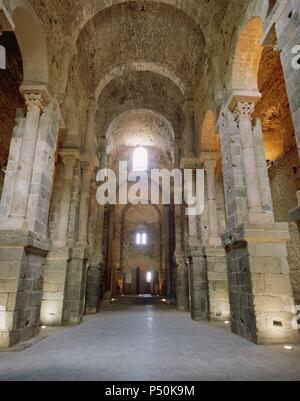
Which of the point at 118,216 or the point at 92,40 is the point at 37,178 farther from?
the point at 118,216

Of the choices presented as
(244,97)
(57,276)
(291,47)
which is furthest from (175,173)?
(291,47)

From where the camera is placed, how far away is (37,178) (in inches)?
219

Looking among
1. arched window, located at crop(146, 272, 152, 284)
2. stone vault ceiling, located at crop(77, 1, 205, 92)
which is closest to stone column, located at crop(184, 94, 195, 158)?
stone vault ceiling, located at crop(77, 1, 205, 92)

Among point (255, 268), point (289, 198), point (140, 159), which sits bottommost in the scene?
point (255, 268)

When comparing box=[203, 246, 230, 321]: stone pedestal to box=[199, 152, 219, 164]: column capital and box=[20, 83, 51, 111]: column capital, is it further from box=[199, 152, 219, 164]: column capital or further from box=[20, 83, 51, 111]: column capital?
box=[20, 83, 51, 111]: column capital

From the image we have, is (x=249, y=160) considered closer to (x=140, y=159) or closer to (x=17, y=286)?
(x=17, y=286)

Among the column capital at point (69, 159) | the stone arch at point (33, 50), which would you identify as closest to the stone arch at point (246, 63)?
the stone arch at point (33, 50)

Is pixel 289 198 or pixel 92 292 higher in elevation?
pixel 289 198

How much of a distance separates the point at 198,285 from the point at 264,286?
13.1 ft

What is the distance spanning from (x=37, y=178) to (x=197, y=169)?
6.26m

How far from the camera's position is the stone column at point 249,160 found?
5.47 m

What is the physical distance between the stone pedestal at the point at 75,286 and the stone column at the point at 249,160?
5336mm

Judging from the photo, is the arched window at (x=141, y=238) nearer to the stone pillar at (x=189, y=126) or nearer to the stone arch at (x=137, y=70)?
the stone pillar at (x=189, y=126)

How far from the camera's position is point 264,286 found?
487 cm
